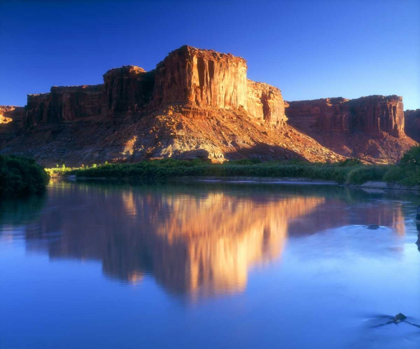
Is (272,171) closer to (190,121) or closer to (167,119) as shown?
(190,121)

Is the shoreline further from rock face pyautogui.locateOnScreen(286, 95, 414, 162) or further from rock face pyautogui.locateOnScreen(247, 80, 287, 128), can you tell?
rock face pyautogui.locateOnScreen(286, 95, 414, 162)

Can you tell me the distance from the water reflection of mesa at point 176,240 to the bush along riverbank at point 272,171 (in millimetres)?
12341

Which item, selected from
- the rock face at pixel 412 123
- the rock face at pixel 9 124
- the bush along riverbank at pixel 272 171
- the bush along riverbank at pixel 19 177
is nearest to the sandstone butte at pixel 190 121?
the rock face at pixel 9 124

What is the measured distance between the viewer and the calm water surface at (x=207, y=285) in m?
4.86

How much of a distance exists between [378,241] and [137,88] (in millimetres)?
71806

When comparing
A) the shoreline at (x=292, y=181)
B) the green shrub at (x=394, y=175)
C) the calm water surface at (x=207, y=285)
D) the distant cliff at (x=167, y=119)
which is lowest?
the calm water surface at (x=207, y=285)

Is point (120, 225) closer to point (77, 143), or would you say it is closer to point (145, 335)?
point (145, 335)

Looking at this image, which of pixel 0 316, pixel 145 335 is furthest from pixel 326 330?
pixel 0 316

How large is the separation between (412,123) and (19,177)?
112 metres

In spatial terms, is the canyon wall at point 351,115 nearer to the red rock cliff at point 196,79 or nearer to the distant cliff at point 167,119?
the distant cliff at point 167,119

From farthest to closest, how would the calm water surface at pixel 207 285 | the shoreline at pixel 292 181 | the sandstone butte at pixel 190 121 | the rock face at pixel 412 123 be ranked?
the rock face at pixel 412 123, the sandstone butte at pixel 190 121, the shoreline at pixel 292 181, the calm water surface at pixel 207 285

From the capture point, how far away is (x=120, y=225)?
39.7 ft

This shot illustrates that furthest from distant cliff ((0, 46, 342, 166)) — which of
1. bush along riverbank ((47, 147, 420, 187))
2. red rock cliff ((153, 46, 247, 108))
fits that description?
bush along riverbank ((47, 147, 420, 187))

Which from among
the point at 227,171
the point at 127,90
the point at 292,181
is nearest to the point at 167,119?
the point at 127,90
